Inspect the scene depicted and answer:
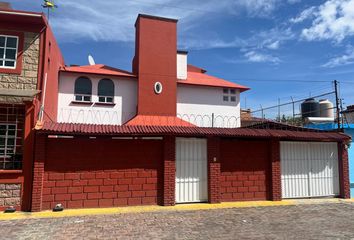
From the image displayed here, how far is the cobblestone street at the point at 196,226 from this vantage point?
756cm

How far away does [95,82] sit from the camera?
61.8 ft

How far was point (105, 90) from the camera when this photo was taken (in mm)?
19031

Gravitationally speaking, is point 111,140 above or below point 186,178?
above

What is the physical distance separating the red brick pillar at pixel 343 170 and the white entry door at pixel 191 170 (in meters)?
5.94

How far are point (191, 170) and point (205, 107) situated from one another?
10.2 meters

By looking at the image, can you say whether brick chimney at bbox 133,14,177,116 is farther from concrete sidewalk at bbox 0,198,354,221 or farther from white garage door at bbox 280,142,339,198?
concrete sidewalk at bbox 0,198,354,221

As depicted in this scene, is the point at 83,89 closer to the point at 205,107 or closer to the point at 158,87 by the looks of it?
the point at 158,87

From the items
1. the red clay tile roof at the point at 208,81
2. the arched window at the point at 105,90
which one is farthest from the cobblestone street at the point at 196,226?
the red clay tile roof at the point at 208,81

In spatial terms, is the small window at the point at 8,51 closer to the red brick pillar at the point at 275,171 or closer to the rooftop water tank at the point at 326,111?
the red brick pillar at the point at 275,171

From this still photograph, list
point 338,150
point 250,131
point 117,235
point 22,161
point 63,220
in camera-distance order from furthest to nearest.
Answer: point 338,150 < point 250,131 < point 22,161 < point 63,220 < point 117,235

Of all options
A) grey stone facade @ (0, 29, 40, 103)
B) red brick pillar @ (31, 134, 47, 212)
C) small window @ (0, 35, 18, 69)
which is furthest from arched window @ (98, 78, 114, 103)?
red brick pillar @ (31, 134, 47, 212)

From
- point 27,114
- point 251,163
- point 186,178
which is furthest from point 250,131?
point 27,114

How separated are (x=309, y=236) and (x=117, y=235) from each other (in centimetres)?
454

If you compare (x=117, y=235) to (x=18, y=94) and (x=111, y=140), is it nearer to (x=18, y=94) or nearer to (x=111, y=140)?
(x=111, y=140)
